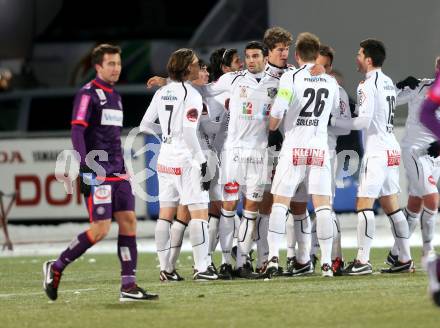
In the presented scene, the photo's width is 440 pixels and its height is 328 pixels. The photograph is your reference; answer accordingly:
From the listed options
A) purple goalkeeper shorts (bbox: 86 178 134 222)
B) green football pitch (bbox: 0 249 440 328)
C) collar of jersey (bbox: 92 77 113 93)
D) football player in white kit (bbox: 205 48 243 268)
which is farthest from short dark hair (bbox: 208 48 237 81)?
purple goalkeeper shorts (bbox: 86 178 134 222)

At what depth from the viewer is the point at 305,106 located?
1248 centimetres

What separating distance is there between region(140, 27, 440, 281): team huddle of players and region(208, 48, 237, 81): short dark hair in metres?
0.02

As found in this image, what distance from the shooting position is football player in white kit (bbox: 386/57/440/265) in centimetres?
1367

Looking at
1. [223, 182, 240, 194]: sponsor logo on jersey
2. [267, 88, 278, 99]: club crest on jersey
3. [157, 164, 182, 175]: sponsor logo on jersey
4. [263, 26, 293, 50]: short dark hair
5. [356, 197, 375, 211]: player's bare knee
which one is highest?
[263, 26, 293, 50]: short dark hair

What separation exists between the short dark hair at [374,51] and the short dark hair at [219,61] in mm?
1544

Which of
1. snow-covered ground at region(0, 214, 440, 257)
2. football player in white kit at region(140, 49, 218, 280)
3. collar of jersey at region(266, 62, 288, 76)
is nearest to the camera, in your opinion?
football player in white kit at region(140, 49, 218, 280)

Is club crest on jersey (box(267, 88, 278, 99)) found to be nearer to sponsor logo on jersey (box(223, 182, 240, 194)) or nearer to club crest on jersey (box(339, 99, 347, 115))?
club crest on jersey (box(339, 99, 347, 115))

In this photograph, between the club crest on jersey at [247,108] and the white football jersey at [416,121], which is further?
the white football jersey at [416,121]

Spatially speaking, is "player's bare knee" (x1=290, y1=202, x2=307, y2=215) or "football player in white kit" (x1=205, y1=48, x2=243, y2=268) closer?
"player's bare knee" (x1=290, y1=202, x2=307, y2=215)

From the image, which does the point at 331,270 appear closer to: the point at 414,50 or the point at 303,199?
the point at 303,199

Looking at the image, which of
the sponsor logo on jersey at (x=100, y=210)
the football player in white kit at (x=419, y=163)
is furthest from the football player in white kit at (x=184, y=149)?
the football player in white kit at (x=419, y=163)

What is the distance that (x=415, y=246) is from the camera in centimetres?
1745

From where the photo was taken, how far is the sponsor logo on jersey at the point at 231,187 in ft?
43.5

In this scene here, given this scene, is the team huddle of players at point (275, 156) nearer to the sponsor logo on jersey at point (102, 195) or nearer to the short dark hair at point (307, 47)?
the short dark hair at point (307, 47)
